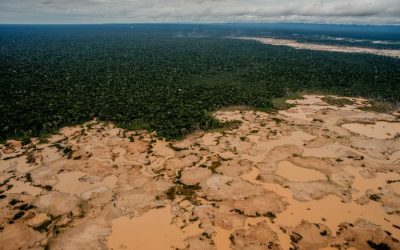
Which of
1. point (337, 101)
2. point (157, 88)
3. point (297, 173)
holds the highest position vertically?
point (157, 88)

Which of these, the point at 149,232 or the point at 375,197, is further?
the point at 375,197

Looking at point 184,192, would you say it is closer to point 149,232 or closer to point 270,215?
point 149,232

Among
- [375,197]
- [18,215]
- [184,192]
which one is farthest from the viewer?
[184,192]

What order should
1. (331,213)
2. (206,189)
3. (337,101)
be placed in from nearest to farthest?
(331,213) < (206,189) < (337,101)

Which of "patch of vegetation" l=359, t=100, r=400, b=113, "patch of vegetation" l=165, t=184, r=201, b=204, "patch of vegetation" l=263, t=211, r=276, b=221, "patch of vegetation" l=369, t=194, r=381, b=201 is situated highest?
"patch of vegetation" l=359, t=100, r=400, b=113

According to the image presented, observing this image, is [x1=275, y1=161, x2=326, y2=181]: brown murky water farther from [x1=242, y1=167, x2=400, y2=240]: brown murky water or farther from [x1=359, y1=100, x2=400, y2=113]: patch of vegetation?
[x1=359, y1=100, x2=400, y2=113]: patch of vegetation

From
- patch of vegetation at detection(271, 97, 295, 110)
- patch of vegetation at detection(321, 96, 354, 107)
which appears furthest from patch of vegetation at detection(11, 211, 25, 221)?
patch of vegetation at detection(321, 96, 354, 107)

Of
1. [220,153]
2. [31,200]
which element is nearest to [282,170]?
[220,153]

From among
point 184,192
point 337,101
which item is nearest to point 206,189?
point 184,192
